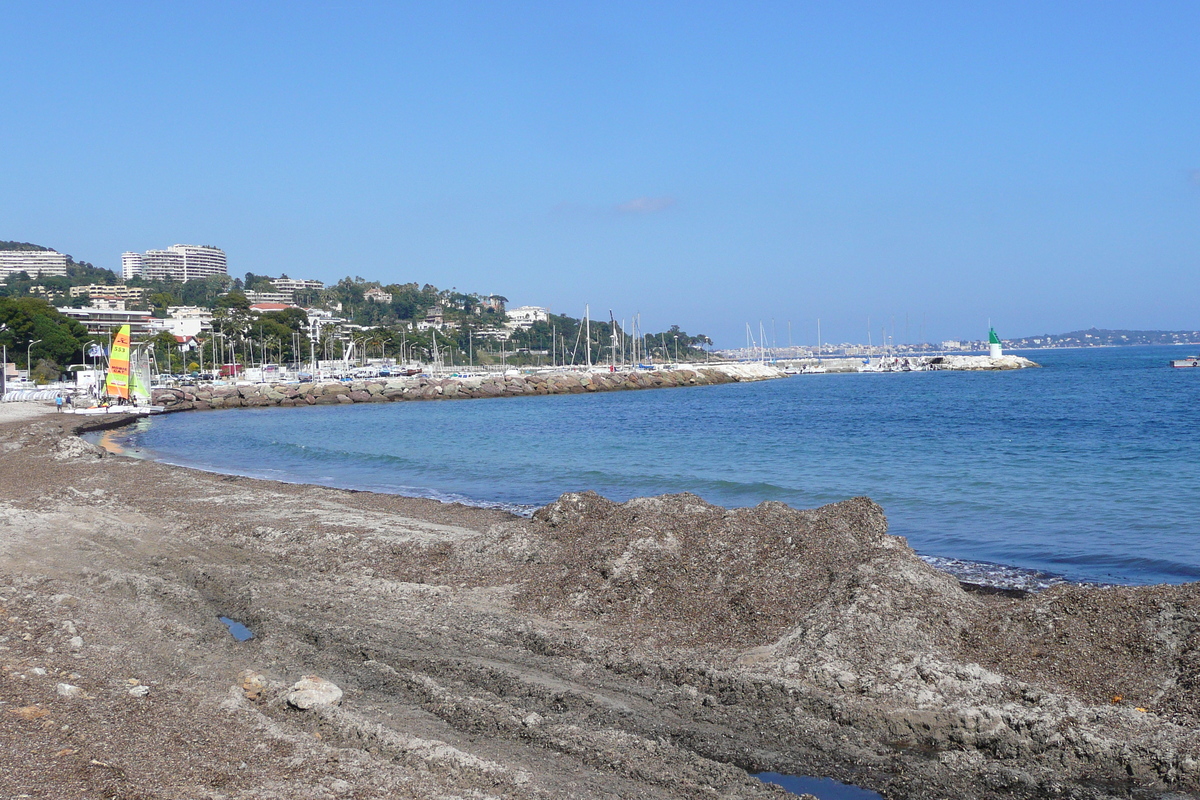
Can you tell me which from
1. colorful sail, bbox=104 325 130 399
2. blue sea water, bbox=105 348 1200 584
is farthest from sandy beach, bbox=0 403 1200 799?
colorful sail, bbox=104 325 130 399

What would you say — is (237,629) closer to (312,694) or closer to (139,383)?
(312,694)

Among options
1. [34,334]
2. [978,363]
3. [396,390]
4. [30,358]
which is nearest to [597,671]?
[396,390]

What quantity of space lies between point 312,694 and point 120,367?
52.6 m

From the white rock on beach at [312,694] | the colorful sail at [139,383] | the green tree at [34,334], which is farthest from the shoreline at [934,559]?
the green tree at [34,334]

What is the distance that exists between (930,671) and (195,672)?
19.6ft

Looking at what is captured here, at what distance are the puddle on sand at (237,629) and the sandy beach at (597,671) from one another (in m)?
0.12

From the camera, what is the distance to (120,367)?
172ft

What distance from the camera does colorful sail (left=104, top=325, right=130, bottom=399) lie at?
5116cm

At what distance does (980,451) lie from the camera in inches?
1093

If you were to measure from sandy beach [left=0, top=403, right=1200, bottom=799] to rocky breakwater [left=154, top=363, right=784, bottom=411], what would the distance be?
5553 cm

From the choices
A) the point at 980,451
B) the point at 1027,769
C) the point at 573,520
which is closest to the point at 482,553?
the point at 573,520

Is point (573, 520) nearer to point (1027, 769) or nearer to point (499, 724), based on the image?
point (499, 724)

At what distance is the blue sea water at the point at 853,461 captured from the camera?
48.5 ft

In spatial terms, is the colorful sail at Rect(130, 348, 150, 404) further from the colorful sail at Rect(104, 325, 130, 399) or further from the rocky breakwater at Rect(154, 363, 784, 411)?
the rocky breakwater at Rect(154, 363, 784, 411)
